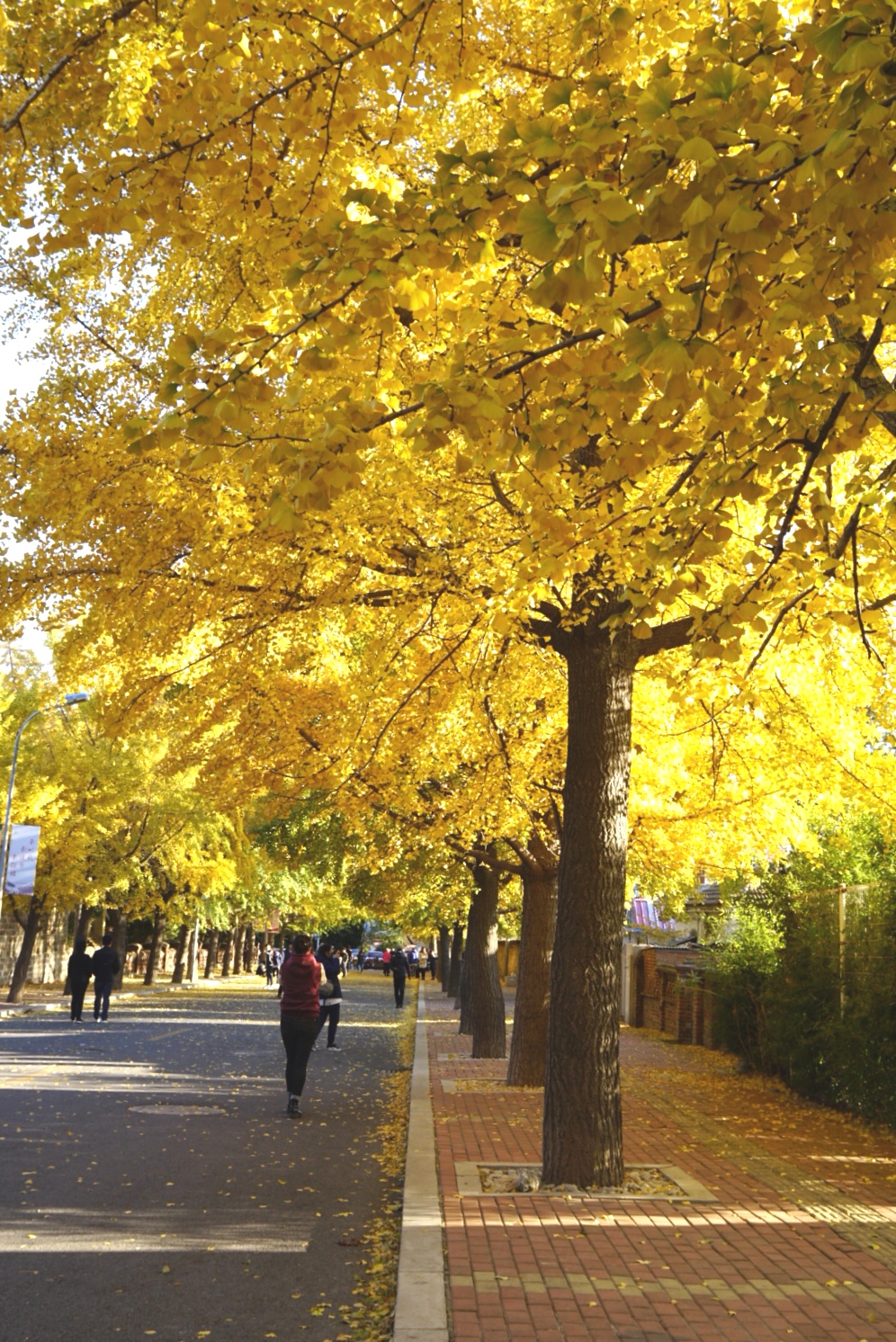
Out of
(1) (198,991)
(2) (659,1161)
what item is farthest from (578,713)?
(1) (198,991)

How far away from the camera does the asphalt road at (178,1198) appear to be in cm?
602

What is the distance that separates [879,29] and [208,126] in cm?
311

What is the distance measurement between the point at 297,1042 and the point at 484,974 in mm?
9161

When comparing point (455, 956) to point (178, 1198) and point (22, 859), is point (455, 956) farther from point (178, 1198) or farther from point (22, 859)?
point (178, 1198)

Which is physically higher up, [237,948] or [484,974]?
[237,948]

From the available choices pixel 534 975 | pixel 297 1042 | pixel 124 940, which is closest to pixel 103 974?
pixel 534 975

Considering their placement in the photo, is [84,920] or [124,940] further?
[124,940]

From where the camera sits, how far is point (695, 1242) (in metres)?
7.25

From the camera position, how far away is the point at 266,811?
938 inches

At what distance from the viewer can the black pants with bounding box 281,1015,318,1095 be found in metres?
13.4

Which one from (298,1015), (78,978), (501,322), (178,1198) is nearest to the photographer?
(501,322)

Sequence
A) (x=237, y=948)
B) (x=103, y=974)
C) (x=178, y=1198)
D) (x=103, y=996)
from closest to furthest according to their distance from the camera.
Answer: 1. (x=178, y=1198)
2. (x=103, y=974)
3. (x=103, y=996)
4. (x=237, y=948)

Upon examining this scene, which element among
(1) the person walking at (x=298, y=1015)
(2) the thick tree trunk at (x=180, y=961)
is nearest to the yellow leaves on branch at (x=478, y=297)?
(1) the person walking at (x=298, y=1015)

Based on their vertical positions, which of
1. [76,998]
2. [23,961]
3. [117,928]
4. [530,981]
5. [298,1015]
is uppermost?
[117,928]
